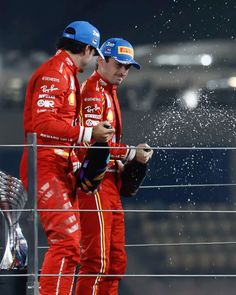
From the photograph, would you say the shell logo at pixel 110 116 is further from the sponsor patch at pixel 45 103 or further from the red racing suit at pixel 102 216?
the sponsor patch at pixel 45 103

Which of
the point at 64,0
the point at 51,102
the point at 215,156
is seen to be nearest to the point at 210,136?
the point at 215,156

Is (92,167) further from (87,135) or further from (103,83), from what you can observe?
(103,83)

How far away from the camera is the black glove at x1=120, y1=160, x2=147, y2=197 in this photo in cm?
370

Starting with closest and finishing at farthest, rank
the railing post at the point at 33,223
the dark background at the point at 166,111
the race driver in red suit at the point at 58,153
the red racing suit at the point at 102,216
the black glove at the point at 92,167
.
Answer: the railing post at the point at 33,223, the race driver in red suit at the point at 58,153, the black glove at the point at 92,167, the red racing suit at the point at 102,216, the dark background at the point at 166,111

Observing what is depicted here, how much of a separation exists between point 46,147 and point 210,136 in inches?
65.6

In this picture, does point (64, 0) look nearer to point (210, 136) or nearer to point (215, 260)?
point (210, 136)

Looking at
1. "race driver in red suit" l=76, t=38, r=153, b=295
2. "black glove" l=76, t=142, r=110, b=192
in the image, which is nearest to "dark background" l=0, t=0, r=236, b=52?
"race driver in red suit" l=76, t=38, r=153, b=295

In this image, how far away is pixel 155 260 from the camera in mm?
4953

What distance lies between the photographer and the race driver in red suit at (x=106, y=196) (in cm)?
357

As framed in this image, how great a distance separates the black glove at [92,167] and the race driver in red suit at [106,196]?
5.2 inches

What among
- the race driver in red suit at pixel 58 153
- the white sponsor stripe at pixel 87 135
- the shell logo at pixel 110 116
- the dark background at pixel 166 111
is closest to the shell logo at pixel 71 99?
→ the race driver in red suit at pixel 58 153

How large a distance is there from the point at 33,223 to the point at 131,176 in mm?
651

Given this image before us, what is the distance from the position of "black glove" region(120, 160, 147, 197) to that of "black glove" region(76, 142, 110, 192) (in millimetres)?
233

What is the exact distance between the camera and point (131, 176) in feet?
12.2
